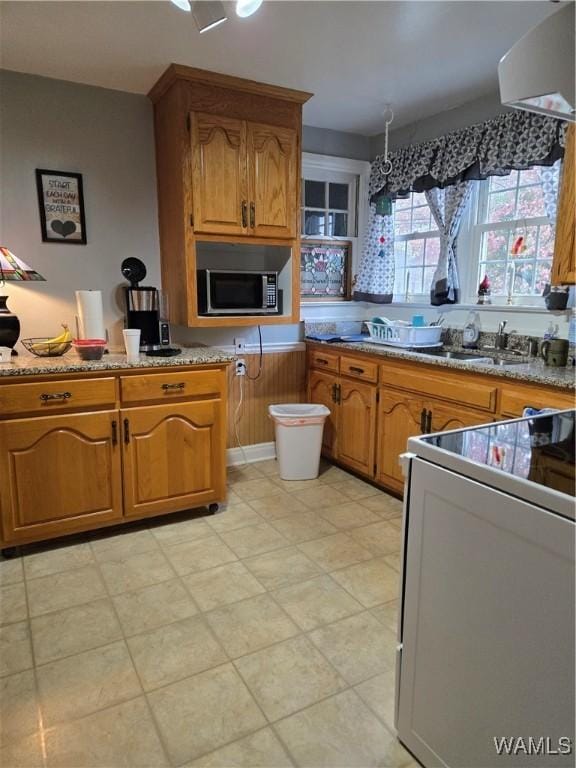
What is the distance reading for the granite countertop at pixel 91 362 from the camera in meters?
2.27

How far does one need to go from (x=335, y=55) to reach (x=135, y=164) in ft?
4.32

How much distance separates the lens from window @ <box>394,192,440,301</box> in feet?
11.8

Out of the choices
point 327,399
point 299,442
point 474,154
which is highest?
point 474,154

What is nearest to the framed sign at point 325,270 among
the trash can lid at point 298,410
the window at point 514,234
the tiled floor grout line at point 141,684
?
the trash can lid at point 298,410

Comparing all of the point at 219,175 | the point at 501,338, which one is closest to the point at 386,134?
the point at 219,175

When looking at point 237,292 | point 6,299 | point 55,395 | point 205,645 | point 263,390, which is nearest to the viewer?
point 205,645

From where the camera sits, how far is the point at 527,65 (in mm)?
1041

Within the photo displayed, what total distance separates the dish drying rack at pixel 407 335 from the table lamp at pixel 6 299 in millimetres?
2137

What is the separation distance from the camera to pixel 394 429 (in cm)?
297

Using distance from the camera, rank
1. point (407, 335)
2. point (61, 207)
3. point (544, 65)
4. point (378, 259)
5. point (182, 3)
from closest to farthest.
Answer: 1. point (544, 65)
2. point (182, 3)
3. point (61, 207)
4. point (407, 335)
5. point (378, 259)

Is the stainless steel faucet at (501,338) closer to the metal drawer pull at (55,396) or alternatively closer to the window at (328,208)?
the window at (328,208)

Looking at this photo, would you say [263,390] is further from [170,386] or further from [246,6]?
[246,6]

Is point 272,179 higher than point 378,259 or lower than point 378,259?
higher

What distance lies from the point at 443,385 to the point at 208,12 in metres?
1.90
